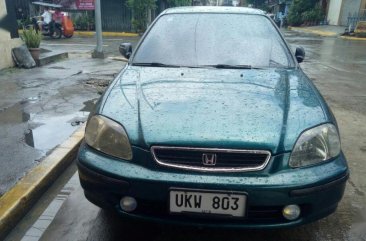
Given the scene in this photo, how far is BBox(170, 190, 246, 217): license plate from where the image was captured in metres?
2.07

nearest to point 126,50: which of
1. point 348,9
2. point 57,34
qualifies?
point 57,34

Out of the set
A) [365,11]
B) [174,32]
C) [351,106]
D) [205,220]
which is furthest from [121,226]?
[365,11]

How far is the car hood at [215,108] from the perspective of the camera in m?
2.16

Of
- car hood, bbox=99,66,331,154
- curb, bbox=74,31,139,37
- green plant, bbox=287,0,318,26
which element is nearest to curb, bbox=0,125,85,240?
car hood, bbox=99,66,331,154

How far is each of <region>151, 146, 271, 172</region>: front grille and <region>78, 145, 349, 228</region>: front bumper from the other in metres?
0.04

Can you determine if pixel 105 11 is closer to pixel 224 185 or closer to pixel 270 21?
pixel 270 21

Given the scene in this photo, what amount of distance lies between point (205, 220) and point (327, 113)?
1.09 metres

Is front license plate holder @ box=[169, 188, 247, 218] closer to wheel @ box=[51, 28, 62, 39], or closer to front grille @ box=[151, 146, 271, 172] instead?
front grille @ box=[151, 146, 271, 172]

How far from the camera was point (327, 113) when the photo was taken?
2475 mm

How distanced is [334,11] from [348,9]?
1700 millimetres

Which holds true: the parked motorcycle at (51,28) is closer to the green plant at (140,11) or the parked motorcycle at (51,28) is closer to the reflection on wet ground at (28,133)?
the green plant at (140,11)

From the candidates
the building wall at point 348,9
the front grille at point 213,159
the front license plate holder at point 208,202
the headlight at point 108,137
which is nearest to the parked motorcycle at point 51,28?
the headlight at point 108,137

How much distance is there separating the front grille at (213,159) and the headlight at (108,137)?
203mm

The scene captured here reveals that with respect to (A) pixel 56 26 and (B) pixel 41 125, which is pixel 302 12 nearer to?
(A) pixel 56 26
